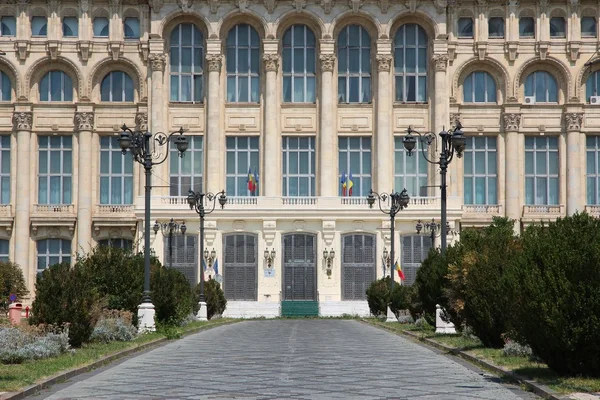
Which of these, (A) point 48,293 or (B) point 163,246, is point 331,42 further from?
(A) point 48,293

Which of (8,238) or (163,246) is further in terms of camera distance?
(8,238)

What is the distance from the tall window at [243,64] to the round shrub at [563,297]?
2370 inches

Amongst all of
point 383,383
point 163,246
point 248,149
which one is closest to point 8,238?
point 163,246

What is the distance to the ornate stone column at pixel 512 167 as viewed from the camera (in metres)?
78.2

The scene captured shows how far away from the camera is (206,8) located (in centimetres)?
7719

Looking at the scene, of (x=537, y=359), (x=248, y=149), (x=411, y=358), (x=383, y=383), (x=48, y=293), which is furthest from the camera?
(x=248, y=149)

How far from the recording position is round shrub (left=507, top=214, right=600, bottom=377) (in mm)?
17828

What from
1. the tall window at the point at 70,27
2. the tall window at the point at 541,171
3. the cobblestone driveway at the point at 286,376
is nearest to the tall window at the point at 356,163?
the tall window at the point at 541,171

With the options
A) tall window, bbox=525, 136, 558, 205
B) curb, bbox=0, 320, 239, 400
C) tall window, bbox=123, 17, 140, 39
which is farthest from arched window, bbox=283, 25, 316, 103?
curb, bbox=0, 320, 239, 400

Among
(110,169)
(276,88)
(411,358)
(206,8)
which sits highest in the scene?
(206,8)

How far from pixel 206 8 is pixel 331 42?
28.4 feet

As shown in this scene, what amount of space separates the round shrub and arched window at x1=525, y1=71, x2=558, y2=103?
204 ft

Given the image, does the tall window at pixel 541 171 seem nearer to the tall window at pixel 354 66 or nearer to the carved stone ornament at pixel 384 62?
the carved stone ornament at pixel 384 62

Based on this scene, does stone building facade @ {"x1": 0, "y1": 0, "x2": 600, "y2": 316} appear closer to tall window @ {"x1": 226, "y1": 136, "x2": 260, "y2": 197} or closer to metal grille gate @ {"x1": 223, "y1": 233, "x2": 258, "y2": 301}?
tall window @ {"x1": 226, "y1": 136, "x2": 260, "y2": 197}
